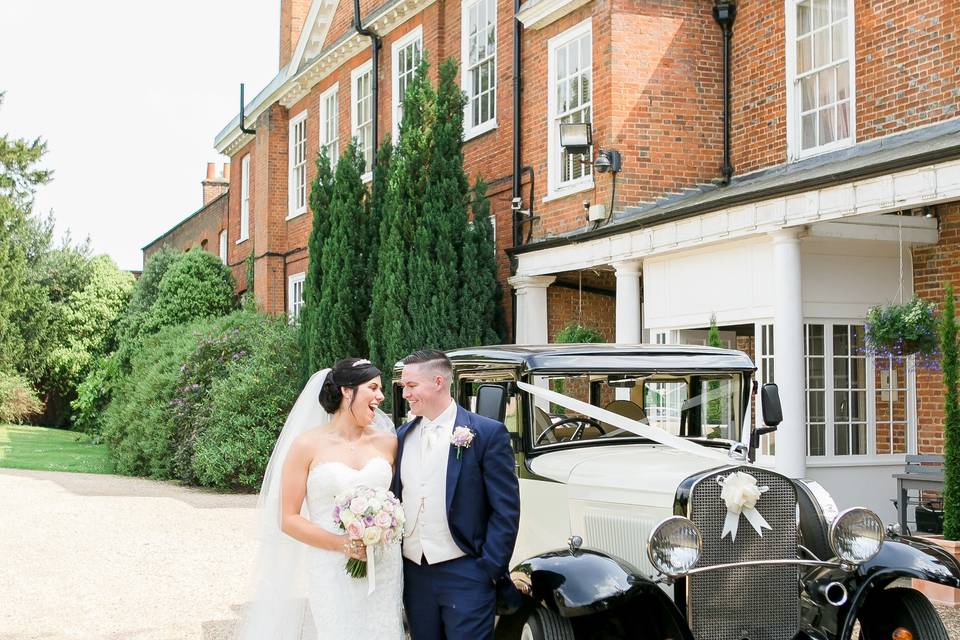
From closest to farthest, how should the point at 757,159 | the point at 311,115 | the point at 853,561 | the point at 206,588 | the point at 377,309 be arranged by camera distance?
the point at 853,561 < the point at 206,588 < the point at 757,159 < the point at 377,309 < the point at 311,115

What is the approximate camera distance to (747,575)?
17.3ft

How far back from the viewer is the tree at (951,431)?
877 centimetres

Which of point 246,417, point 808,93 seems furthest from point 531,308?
point 246,417

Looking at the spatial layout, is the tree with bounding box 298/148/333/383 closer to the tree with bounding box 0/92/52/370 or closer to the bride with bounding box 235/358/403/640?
the bride with bounding box 235/358/403/640

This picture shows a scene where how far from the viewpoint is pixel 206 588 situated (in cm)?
922

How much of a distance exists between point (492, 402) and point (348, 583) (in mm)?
1227

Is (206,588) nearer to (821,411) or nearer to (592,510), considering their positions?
(592,510)

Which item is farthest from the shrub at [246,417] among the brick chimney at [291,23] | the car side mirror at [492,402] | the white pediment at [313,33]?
the car side mirror at [492,402]

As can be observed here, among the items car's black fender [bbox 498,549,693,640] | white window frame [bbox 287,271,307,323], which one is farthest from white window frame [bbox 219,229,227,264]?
car's black fender [bbox 498,549,693,640]

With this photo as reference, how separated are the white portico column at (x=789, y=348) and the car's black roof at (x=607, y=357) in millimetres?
3657

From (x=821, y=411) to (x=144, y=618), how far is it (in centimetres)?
699

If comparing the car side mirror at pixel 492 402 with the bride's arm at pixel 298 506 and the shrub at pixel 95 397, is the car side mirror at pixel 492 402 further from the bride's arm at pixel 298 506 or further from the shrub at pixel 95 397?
the shrub at pixel 95 397

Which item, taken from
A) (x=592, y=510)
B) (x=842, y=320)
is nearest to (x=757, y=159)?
(x=842, y=320)

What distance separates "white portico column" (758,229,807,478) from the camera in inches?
404
